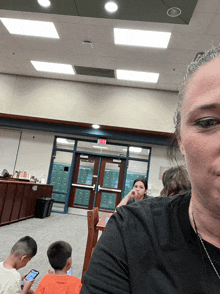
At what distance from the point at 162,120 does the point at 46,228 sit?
427 centimetres

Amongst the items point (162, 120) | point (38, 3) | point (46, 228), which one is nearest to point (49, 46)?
point (38, 3)

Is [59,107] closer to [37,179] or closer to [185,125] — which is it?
[37,179]

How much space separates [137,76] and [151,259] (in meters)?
5.98

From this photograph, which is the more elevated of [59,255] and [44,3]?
[44,3]

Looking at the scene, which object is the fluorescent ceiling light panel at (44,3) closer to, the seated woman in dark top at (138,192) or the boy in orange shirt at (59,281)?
the seated woman in dark top at (138,192)

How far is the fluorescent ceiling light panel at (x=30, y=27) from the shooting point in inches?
176

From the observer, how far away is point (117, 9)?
12.2 feet

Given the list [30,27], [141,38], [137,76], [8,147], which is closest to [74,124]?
[137,76]

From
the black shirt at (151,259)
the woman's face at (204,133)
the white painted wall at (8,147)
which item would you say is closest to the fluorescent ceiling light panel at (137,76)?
the white painted wall at (8,147)

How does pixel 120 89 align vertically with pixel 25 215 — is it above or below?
above

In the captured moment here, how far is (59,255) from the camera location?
187cm

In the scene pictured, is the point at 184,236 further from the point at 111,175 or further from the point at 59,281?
the point at 111,175

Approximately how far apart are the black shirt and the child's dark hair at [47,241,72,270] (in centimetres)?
152

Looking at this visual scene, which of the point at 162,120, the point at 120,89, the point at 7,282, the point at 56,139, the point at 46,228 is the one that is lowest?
the point at 46,228
